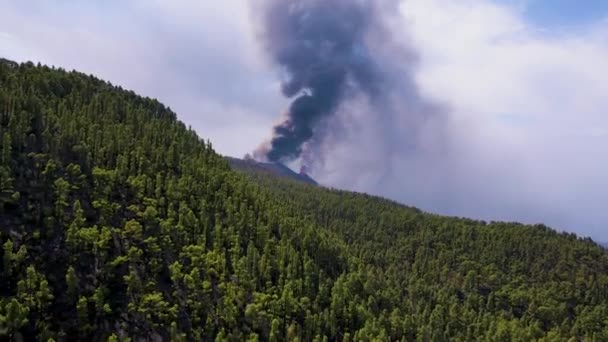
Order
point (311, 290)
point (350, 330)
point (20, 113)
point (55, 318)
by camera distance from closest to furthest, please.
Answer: point (55, 318), point (350, 330), point (311, 290), point (20, 113)

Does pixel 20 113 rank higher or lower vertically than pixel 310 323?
higher

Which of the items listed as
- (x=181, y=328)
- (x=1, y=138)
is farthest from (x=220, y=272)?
(x=1, y=138)

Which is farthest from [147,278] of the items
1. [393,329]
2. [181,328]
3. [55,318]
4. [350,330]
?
[393,329]

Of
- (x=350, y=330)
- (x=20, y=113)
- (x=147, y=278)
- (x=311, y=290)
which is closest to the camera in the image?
(x=147, y=278)

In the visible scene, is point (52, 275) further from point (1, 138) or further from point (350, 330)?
point (350, 330)

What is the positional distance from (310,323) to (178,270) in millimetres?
38377

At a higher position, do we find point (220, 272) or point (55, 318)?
point (220, 272)

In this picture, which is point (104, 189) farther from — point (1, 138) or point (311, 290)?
point (311, 290)

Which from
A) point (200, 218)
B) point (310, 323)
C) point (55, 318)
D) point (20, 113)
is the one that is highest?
point (20, 113)

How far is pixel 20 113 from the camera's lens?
19100 cm

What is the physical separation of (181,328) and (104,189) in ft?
180

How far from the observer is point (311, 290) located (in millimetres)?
176875

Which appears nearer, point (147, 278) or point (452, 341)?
point (147, 278)

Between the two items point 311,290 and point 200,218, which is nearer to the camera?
point 311,290
